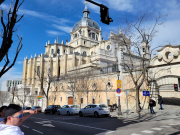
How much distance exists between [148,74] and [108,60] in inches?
968

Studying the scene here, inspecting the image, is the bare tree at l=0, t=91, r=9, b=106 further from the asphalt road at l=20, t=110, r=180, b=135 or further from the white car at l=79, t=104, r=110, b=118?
the asphalt road at l=20, t=110, r=180, b=135

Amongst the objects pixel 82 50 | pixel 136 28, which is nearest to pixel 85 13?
pixel 82 50

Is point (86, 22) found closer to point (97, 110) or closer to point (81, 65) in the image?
point (81, 65)

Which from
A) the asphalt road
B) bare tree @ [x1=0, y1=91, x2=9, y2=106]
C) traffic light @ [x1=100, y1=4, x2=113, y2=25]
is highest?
traffic light @ [x1=100, y1=4, x2=113, y2=25]

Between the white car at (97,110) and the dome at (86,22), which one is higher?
the dome at (86,22)

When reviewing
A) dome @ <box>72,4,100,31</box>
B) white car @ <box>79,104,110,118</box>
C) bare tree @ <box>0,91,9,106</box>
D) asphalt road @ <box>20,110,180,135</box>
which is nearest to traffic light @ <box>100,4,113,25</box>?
asphalt road @ <box>20,110,180,135</box>

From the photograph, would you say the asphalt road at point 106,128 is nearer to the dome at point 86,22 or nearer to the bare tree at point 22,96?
the bare tree at point 22,96

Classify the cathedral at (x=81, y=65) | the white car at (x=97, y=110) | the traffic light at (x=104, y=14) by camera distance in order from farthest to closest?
the cathedral at (x=81, y=65) → the white car at (x=97, y=110) → the traffic light at (x=104, y=14)

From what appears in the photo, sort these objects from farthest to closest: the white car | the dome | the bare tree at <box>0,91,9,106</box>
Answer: the dome < the bare tree at <box>0,91,9,106</box> < the white car

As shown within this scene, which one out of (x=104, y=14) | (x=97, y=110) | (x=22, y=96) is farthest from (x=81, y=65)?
(x=104, y=14)

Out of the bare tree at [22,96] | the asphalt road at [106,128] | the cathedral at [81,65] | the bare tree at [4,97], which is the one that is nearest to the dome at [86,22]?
the cathedral at [81,65]

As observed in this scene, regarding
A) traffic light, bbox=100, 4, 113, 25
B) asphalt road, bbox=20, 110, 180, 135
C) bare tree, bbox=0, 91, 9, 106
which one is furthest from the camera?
bare tree, bbox=0, 91, 9, 106

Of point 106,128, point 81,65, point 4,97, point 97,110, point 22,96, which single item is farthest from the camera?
point 4,97

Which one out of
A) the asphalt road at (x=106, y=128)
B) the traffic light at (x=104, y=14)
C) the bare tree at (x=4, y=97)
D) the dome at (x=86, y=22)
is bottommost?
the bare tree at (x=4, y=97)
